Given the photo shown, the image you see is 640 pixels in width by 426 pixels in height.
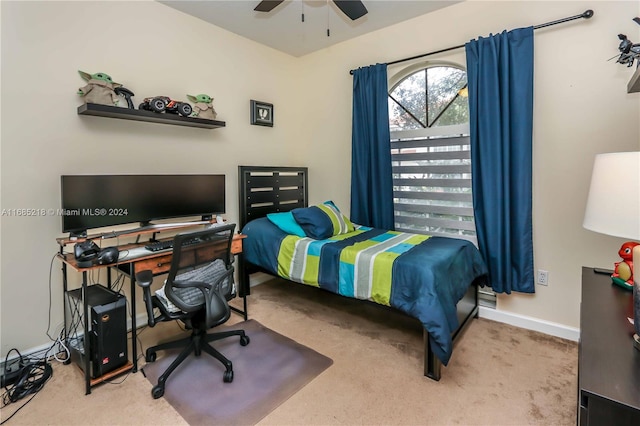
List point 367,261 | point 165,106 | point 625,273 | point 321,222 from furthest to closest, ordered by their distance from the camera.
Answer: point 321,222 → point 165,106 → point 367,261 → point 625,273

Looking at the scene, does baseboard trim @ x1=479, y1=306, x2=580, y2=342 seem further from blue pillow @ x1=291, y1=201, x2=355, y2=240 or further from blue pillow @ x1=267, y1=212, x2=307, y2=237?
blue pillow @ x1=267, y1=212, x2=307, y2=237

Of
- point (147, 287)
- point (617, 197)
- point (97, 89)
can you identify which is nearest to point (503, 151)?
point (617, 197)

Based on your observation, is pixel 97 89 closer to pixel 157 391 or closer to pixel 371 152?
pixel 157 391

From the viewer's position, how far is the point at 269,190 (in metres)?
3.65

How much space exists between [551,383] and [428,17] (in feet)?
9.95

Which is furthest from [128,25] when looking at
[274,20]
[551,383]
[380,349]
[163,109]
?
[551,383]

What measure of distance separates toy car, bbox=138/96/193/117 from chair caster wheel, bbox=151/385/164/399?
6.48 feet

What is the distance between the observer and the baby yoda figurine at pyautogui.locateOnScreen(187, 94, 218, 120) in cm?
292

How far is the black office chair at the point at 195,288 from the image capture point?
1884mm

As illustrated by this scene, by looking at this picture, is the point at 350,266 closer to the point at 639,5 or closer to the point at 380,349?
the point at 380,349

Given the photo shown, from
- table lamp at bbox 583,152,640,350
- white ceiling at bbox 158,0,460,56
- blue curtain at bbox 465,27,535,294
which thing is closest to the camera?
table lamp at bbox 583,152,640,350

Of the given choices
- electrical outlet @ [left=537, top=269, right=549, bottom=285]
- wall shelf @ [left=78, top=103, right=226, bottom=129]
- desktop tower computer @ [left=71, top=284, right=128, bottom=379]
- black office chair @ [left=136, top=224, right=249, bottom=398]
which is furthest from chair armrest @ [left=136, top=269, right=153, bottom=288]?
electrical outlet @ [left=537, top=269, right=549, bottom=285]

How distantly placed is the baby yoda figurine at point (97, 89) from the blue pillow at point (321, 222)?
1.69 m

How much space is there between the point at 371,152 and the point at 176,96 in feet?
6.20
